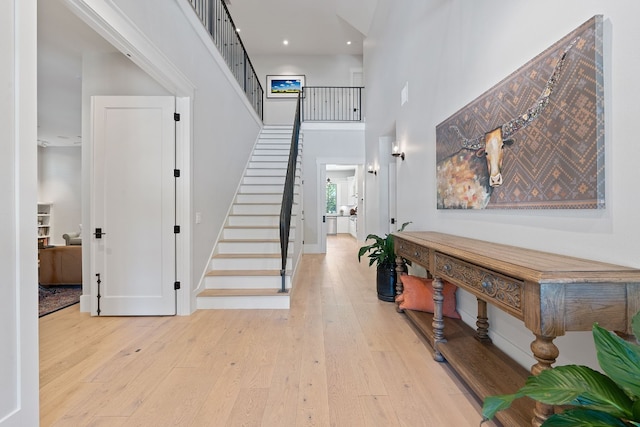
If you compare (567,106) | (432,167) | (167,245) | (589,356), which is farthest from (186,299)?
(567,106)

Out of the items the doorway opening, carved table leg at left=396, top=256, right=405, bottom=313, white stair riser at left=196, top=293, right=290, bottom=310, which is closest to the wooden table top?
carved table leg at left=396, top=256, right=405, bottom=313

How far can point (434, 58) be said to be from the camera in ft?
10.4

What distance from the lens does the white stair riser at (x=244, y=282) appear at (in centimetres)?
357

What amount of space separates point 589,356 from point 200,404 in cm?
206

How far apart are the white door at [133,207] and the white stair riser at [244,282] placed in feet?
1.64

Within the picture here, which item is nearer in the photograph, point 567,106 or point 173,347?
point 567,106

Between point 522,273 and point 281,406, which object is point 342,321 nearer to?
point 281,406

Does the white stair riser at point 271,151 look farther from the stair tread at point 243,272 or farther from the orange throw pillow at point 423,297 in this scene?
the orange throw pillow at point 423,297

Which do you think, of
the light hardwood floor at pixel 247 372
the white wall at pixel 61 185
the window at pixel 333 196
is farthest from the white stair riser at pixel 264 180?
the window at pixel 333 196

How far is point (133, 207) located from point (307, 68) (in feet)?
26.8

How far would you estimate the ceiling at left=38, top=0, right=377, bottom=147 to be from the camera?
2973 millimetres

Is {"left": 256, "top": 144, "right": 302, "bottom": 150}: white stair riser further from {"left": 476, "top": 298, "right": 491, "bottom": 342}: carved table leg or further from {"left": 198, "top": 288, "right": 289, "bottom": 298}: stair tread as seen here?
{"left": 476, "top": 298, "right": 491, "bottom": 342}: carved table leg

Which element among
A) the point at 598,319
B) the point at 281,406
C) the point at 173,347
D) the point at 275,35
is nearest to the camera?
the point at 598,319

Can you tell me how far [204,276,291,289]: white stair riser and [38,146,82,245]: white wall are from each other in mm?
6736
